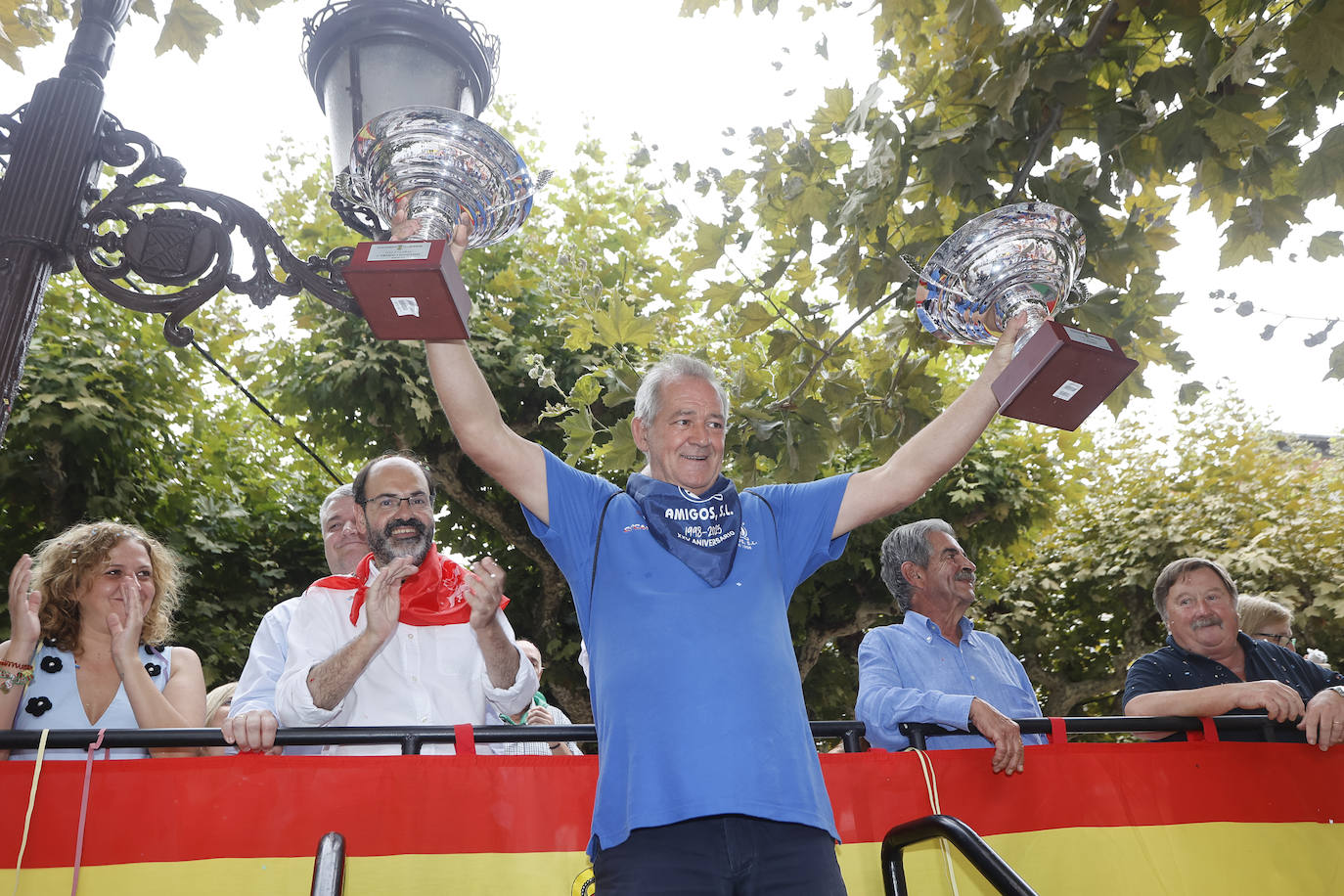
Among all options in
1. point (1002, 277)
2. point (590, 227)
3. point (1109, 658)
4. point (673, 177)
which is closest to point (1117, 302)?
point (1002, 277)

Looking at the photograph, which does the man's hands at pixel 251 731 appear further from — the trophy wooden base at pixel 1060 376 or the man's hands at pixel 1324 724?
the man's hands at pixel 1324 724

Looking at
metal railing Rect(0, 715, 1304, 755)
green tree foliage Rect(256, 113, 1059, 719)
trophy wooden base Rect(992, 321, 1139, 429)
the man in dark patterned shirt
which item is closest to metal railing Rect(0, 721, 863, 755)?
metal railing Rect(0, 715, 1304, 755)

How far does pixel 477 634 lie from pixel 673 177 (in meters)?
2.33

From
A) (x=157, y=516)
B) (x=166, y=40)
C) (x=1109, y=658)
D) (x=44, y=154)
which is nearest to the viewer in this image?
(x=44, y=154)

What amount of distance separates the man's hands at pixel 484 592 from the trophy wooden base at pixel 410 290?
71cm

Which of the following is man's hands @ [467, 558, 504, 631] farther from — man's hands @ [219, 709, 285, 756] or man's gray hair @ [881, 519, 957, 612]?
man's gray hair @ [881, 519, 957, 612]

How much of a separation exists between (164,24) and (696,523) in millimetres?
2588

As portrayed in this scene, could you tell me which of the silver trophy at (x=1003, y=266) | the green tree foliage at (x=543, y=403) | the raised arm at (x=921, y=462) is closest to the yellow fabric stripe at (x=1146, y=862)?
the raised arm at (x=921, y=462)

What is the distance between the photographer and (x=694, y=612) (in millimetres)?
2182

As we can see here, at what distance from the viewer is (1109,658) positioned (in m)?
12.8

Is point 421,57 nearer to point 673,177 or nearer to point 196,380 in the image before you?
point 673,177

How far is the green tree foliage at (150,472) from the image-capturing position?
7293mm

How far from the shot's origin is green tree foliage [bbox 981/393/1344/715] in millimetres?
11281

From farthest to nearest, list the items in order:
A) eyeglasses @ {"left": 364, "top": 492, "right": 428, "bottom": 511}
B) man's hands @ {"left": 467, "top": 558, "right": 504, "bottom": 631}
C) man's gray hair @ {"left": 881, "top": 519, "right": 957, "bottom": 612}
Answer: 1. man's gray hair @ {"left": 881, "top": 519, "right": 957, "bottom": 612}
2. eyeglasses @ {"left": 364, "top": 492, "right": 428, "bottom": 511}
3. man's hands @ {"left": 467, "top": 558, "right": 504, "bottom": 631}
